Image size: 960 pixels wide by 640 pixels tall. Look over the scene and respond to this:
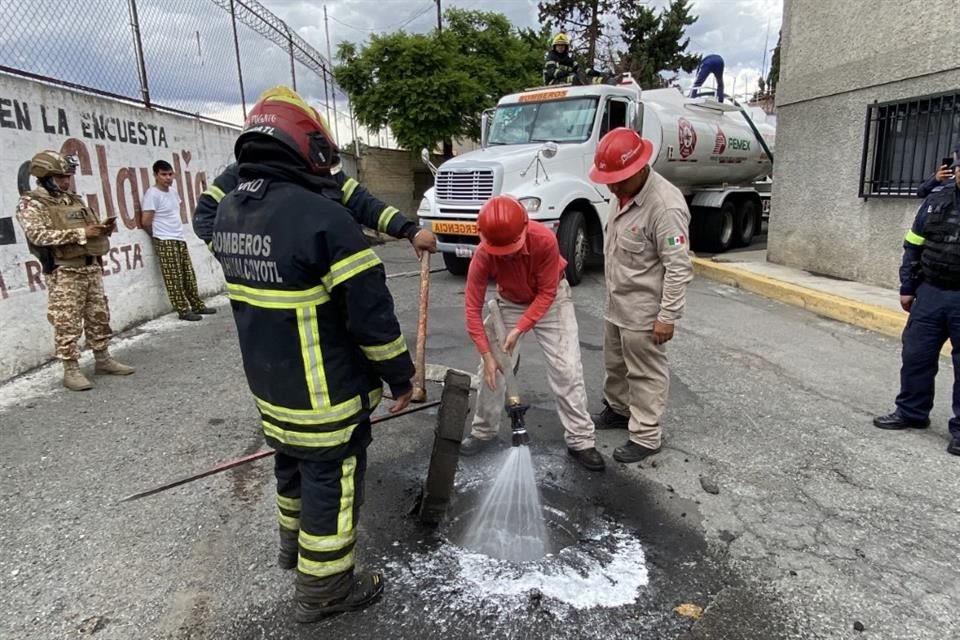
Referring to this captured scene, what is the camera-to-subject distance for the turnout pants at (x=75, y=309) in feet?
15.3

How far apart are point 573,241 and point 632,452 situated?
5.01 meters

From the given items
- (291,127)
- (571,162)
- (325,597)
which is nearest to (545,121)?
(571,162)

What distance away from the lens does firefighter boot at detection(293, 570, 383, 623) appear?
223 cm

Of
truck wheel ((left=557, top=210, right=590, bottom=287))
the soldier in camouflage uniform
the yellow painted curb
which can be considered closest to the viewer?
the soldier in camouflage uniform

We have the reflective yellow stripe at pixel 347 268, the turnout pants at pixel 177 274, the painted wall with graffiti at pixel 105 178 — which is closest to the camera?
the reflective yellow stripe at pixel 347 268

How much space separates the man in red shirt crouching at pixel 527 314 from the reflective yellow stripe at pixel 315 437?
1121 millimetres

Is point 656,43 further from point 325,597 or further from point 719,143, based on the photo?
point 325,597

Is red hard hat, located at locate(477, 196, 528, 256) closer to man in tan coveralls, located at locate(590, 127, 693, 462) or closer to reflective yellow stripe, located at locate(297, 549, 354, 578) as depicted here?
man in tan coveralls, located at locate(590, 127, 693, 462)

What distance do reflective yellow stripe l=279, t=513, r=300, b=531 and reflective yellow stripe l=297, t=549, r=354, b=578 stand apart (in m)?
0.24

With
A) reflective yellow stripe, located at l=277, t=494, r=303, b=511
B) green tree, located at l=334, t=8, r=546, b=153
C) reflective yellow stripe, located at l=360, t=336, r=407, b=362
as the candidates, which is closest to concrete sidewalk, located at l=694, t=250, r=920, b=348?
reflective yellow stripe, located at l=360, t=336, r=407, b=362

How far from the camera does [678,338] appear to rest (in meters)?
5.89

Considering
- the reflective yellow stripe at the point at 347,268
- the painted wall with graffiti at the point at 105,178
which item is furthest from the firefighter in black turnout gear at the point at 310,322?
the painted wall with graffiti at the point at 105,178

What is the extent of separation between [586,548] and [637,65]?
27.5m

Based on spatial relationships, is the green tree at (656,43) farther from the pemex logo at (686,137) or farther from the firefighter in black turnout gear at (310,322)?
the firefighter in black turnout gear at (310,322)
